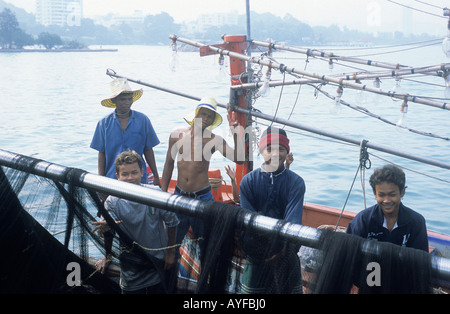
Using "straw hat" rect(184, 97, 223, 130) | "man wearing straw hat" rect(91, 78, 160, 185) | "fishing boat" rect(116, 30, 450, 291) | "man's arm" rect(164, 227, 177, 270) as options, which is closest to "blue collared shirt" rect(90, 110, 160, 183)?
"man wearing straw hat" rect(91, 78, 160, 185)

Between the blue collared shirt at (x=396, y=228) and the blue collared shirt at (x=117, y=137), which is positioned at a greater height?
the blue collared shirt at (x=117, y=137)

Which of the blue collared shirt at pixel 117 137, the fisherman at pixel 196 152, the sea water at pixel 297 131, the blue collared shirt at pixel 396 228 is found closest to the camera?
the blue collared shirt at pixel 396 228

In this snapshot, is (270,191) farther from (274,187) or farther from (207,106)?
(207,106)

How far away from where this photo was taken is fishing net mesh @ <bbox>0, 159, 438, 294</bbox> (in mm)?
1821

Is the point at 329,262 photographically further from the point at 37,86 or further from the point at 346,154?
the point at 37,86

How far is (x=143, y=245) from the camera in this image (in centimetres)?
254

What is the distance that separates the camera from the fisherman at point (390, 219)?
9.63ft

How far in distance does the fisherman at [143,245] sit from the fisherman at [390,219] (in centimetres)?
115

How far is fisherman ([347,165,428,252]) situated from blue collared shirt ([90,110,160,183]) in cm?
261

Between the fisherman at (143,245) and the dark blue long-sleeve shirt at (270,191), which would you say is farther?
the dark blue long-sleeve shirt at (270,191)

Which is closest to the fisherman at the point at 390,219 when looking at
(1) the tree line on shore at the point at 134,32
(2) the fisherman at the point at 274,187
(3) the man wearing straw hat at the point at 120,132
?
(2) the fisherman at the point at 274,187

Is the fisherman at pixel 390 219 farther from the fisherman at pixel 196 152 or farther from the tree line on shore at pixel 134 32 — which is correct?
the tree line on shore at pixel 134 32

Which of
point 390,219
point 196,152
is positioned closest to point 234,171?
point 196,152

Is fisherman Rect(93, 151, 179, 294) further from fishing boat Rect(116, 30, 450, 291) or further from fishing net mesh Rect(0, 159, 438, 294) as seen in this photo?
fishing boat Rect(116, 30, 450, 291)
